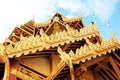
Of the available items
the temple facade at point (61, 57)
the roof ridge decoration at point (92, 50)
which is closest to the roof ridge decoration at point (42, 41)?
the temple facade at point (61, 57)

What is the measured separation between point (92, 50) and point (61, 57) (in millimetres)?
1458

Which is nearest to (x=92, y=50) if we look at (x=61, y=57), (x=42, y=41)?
(x=61, y=57)

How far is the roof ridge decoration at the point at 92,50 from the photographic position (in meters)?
9.29

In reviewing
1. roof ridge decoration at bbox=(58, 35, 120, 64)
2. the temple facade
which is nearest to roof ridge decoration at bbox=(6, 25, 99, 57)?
the temple facade

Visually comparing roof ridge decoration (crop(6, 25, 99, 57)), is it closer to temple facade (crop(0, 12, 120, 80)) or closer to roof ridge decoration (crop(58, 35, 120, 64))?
temple facade (crop(0, 12, 120, 80))

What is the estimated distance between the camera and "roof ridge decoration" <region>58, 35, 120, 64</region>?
9289 mm

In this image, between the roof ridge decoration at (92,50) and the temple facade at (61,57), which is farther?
the roof ridge decoration at (92,50)

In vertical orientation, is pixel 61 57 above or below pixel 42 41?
below

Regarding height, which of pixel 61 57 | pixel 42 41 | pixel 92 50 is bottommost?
pixel 61 57

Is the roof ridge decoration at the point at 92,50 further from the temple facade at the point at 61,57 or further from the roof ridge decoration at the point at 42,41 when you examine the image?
the roof ridge decoration at the point at 42,41

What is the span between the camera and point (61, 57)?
8.98 m

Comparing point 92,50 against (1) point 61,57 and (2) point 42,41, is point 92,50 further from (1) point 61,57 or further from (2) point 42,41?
(2) point 42,41

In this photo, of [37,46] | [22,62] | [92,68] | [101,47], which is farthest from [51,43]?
[92,68]

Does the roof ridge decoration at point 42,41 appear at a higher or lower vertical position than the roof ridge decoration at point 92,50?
higher
